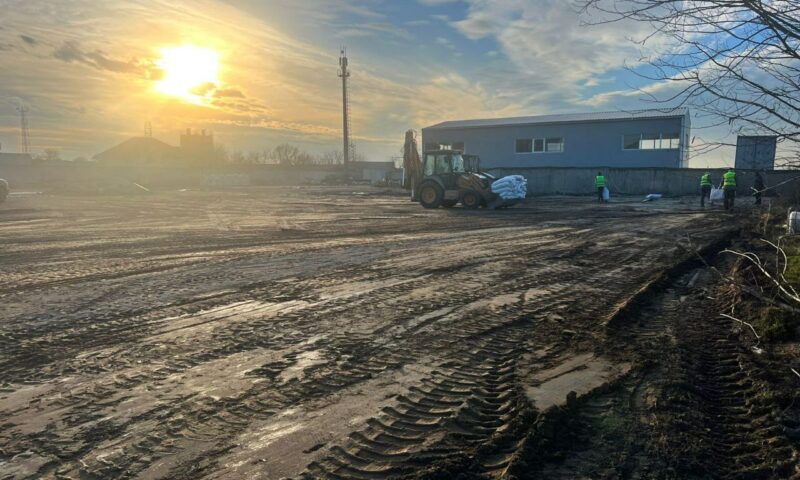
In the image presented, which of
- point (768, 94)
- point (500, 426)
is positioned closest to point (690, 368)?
point (500, 426)

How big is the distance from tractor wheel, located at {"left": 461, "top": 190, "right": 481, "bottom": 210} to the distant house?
196 feet

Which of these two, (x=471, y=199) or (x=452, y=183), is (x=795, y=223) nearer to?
(x=471, y=199)

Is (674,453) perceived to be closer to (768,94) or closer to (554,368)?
(554,368)

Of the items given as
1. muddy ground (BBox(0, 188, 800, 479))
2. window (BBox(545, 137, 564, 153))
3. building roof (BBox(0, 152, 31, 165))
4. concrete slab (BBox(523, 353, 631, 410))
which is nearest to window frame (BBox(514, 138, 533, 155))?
window (BBox(545, 137, 564, 153))

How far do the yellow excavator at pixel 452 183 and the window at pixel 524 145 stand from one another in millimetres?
17863

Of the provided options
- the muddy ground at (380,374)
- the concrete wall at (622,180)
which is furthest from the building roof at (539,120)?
the muddy ground at (380,374)

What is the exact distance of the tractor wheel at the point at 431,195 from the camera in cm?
2116

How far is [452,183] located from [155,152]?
6465 cm

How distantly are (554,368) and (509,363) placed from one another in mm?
362

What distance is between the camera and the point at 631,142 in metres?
35.2

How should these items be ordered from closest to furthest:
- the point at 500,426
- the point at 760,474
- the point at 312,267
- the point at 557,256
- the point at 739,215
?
1. the point at 760,474
2. the point at 500,426
3. the point at 312,267
4. the point at 557,256
5. the point at 739,215

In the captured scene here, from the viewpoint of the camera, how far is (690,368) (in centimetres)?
413

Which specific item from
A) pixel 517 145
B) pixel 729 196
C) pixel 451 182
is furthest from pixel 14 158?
pixel 729 196

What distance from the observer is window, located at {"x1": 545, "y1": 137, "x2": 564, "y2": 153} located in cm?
3778
